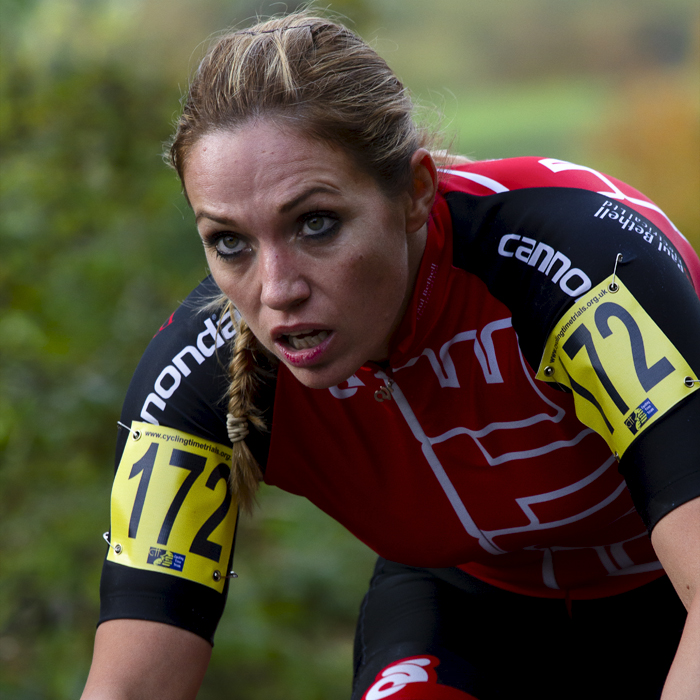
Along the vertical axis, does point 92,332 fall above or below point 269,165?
below

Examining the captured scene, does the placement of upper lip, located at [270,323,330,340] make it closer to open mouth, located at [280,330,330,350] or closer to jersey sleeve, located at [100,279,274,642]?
open mouth, located at [280,330,330,350]

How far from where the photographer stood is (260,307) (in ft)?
4.33

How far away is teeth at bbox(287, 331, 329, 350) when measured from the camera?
1.32 m

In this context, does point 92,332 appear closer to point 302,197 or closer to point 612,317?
point 302,197

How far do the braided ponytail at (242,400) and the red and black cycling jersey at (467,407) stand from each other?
4cm

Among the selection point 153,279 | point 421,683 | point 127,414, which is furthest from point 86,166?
point 421,683

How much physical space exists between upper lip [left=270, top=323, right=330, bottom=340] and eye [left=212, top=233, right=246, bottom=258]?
0.13 meters

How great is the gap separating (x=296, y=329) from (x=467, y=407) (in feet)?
1.18

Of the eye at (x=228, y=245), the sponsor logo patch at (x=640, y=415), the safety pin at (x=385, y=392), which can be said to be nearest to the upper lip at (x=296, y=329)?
the eye at (x=228, y=245)

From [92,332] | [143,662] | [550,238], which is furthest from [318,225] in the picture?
[92,332]

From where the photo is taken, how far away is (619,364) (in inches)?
46.9

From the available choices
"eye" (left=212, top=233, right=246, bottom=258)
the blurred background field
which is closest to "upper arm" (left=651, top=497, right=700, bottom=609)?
"eye" (left=212, top=233, right=246, bottom=258)

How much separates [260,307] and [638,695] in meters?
1.05

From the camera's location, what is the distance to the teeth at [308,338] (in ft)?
4.33
